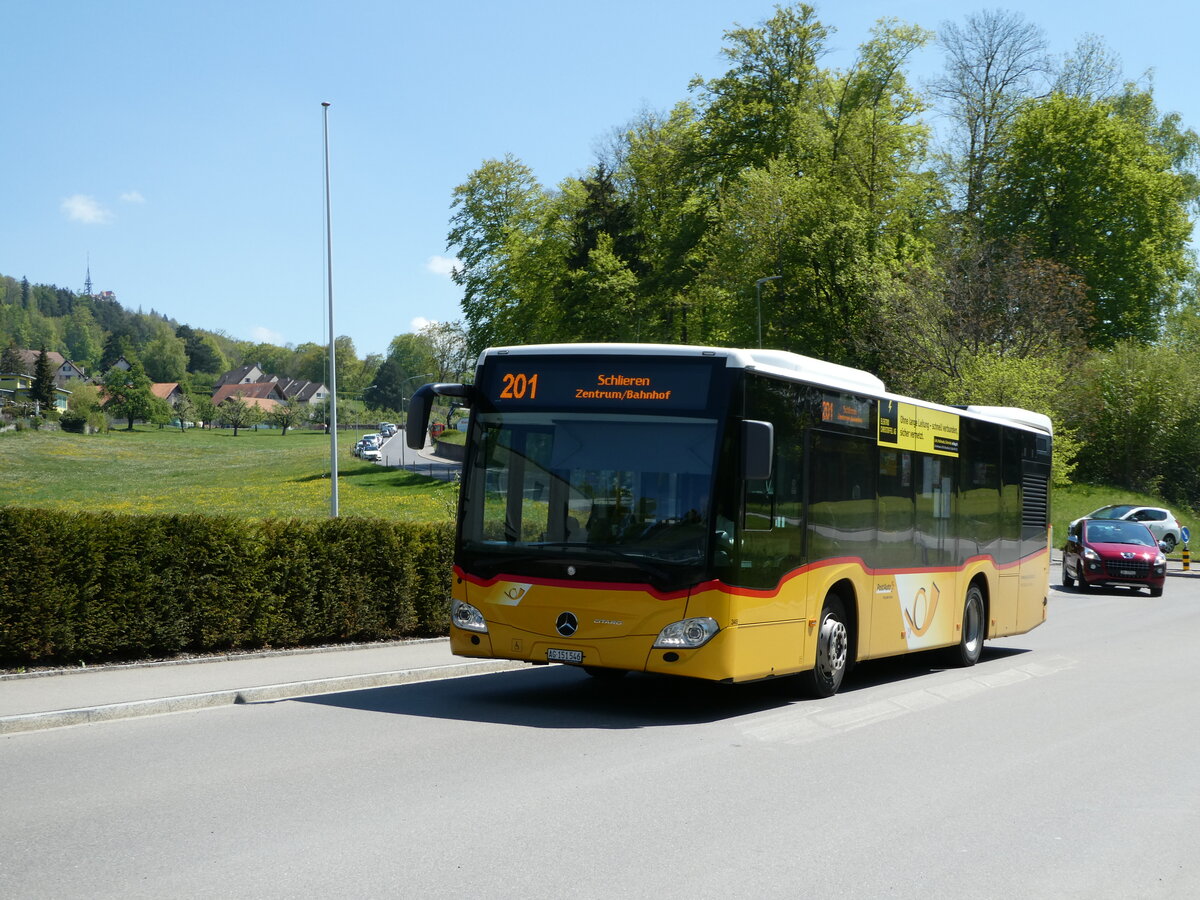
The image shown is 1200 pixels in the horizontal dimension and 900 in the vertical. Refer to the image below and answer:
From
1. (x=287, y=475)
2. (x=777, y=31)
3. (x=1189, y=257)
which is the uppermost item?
(x=777, y=31)

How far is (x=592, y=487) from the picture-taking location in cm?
1029

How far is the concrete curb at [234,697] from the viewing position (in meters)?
9.50

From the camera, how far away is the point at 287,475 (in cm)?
7638

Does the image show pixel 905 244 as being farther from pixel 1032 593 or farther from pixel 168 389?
pixel 168 389

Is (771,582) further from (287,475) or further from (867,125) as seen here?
(287,475)

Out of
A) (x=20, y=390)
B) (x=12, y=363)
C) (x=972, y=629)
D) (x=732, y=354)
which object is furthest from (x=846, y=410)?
(x=12, y=363)

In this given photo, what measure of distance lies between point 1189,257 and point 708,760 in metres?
60.4

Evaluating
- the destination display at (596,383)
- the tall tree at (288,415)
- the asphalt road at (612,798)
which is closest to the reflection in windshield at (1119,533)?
the asphalt road at (612,798)

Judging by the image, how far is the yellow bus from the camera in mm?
9984

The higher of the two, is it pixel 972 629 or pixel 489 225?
pixel 489 225

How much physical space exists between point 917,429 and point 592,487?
504cm

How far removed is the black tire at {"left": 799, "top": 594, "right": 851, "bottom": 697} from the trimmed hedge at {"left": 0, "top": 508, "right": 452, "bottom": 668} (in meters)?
5.93

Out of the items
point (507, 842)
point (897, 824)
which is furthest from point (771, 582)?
point (507, 842)

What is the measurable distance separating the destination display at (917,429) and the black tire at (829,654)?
1.98 meters
